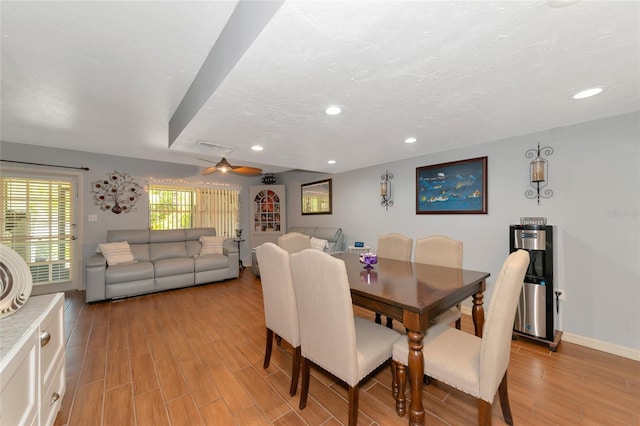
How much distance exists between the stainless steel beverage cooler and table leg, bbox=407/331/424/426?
1779 millimetres

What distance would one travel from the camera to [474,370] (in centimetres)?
127

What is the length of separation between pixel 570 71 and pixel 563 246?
5.94ft

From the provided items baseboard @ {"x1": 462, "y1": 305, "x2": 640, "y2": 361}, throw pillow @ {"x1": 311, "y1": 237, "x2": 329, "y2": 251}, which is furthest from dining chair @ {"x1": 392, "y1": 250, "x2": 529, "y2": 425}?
throw pillow @ {"x1": 311, "y1": 237, "x2": 329, "y2": 251}

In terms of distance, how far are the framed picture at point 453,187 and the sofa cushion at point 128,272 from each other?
14.1 ft

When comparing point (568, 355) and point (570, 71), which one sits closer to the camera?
point (570, 71)

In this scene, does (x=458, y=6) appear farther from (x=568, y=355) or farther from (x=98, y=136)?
(x=98, y=136)

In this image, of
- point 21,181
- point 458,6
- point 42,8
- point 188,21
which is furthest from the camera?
point 21,181

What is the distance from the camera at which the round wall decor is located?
1.23 meters

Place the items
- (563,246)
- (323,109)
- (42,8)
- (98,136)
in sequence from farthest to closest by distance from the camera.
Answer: (98,136), (563,246), (323,109), (42,8)

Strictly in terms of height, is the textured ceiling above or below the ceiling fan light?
above

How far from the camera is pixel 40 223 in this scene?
12.8 feet

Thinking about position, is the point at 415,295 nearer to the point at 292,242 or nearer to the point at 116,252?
the point at 292,242

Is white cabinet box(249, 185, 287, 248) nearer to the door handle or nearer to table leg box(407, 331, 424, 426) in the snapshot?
the door handle

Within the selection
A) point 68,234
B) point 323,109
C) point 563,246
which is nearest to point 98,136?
point 68,234
